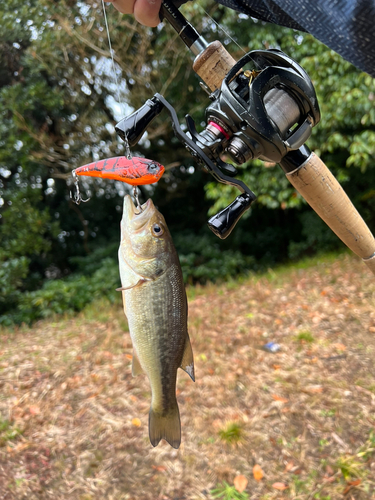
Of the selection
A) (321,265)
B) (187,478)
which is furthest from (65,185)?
(187,478)

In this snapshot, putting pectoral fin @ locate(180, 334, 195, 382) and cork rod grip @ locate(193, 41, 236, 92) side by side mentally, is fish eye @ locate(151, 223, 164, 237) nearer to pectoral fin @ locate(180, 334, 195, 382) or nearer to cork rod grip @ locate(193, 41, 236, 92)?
pectoral fin @ locate(180, 334, 195, 382)

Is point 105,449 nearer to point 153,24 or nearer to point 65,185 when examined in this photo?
point 153,24

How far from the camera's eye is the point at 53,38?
266 inches

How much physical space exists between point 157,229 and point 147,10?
3.02 feet

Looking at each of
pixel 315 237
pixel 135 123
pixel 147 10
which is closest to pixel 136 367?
pixel 135 123

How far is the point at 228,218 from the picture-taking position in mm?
1334

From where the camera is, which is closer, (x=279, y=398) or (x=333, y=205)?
(x=333, y=205)

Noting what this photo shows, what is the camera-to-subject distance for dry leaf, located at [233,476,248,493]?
2.85m

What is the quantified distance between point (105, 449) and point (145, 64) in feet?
20.7

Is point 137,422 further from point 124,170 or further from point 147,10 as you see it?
point 147,10

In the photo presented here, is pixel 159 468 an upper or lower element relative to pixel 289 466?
lower

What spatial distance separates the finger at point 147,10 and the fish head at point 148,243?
787mm

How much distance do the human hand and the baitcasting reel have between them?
0.51 meters

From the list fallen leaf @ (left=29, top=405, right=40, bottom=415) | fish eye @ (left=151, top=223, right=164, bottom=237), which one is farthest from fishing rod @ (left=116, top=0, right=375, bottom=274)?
fallen leaf @ (left=29, top=405, right=40, bottom=415)
